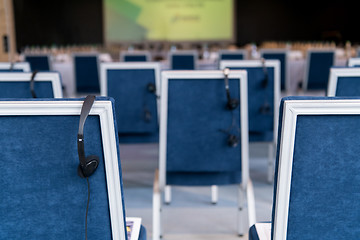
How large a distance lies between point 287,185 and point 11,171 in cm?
67

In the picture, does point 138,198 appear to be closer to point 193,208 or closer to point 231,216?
point 193,208

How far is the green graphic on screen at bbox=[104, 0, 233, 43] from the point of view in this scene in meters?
13.5

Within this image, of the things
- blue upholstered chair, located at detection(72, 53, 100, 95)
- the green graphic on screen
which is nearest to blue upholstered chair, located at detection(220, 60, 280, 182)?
blue upholstered chair, located at detection(72, 53, 100, 95)

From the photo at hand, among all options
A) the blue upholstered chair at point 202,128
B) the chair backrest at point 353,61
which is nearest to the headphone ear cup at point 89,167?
the blue upholstered chair at point 202,128

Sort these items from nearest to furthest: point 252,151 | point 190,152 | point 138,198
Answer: point 190,152 → point 138,198 → point 252,151

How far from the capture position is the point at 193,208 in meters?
2.87

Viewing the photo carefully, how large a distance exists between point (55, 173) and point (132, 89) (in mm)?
1787

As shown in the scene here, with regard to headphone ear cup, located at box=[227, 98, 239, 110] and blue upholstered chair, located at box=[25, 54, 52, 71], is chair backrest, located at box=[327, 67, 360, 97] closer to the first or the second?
headphone ear cup, located at box=[227, 98, 239, 110]

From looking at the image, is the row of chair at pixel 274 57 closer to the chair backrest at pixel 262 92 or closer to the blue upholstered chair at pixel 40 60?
the blue upholstered chair at pixel 40 60

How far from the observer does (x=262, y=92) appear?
282cm

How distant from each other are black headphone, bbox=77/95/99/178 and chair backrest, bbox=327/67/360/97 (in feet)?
4.62

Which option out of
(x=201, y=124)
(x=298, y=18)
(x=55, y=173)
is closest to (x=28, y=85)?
(x=201, y=124)

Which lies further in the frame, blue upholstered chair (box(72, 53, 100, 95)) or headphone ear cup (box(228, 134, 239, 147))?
blue upholstered chair (box(72, 53, 100, 95))

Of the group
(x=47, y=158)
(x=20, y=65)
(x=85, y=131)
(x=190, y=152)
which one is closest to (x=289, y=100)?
(x=85, y=131)
